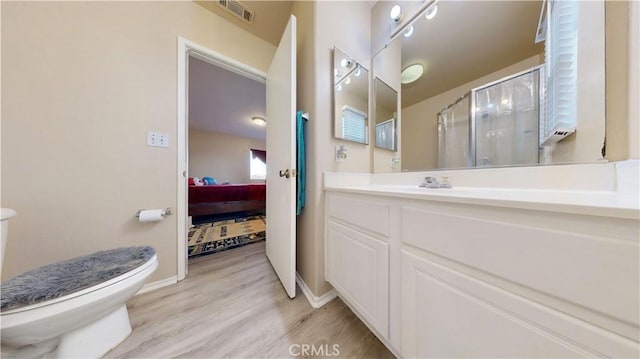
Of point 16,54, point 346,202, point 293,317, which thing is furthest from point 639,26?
point 16,54

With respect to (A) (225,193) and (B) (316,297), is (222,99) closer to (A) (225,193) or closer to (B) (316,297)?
(A) (225,193)

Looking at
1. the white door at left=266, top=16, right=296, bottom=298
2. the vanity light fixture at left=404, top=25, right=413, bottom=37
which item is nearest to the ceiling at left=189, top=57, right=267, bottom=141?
the white door at left=266, top=16, right=296, bottom=298

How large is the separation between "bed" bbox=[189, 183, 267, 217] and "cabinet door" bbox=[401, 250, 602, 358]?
289 cm

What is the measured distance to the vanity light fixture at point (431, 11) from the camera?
1.05 m

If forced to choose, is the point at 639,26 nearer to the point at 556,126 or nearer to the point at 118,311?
the point at 556,126

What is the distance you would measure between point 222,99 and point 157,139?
2134 mm

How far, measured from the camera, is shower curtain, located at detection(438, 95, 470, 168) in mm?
902

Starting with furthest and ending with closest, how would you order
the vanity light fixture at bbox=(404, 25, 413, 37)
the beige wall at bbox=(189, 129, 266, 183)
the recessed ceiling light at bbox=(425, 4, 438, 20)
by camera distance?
the beige wall at bbox=(189, 129, 266, 183), the vanity light fixture at bbox=(404, 25, 413, 37), the recessed ceiling light at bbox=(425, 4, 438, 20)

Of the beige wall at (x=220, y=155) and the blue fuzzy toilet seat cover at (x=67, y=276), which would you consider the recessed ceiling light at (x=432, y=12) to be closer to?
Result: the blue fuzzy toilet seat cover at (x=67, y=276)

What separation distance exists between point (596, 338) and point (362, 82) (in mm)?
1490

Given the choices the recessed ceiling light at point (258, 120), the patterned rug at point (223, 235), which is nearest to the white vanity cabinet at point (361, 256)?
the patterned rug at point (223, 235)

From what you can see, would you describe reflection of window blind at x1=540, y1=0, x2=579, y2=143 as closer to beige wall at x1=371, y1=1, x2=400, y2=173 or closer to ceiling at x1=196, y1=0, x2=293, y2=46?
beige wall at x1=371, y1=1, x2=400, y2=173

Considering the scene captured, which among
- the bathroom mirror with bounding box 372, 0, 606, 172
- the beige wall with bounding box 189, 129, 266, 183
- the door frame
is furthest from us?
the beige wall with bounding box 189, 129, 266, 183
